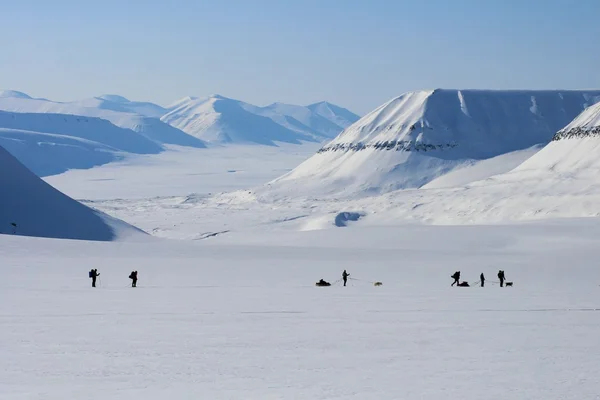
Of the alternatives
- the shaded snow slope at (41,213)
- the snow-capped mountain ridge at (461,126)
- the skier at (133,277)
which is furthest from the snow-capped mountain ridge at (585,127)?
the skier at (133,277)

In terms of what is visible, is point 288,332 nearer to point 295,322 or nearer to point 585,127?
point 295,322

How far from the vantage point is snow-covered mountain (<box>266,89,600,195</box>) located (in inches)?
6609

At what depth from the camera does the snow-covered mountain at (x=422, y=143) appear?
16788 centimetres

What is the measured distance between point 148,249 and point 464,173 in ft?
399

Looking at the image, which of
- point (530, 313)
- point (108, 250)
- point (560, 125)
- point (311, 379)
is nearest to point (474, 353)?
point (311, 379)

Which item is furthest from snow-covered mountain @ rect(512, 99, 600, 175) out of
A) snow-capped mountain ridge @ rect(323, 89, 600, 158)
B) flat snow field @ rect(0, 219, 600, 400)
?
flat snow field @ rect(0, 219, 600, 400)

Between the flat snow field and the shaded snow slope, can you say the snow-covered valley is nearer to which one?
the flat snow field

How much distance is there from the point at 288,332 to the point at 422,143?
162 metres

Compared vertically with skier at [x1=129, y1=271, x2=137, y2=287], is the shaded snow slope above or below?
above

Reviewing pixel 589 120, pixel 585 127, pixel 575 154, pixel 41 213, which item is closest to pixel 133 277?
pixel 41 213

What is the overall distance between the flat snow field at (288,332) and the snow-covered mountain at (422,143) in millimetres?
125304

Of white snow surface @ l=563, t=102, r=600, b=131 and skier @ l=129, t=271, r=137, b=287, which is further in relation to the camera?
white snow surface @ l=563, t=102, r=600, b=131

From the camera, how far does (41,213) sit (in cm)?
7062

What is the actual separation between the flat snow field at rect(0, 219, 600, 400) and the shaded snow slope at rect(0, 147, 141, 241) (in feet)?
96.4
